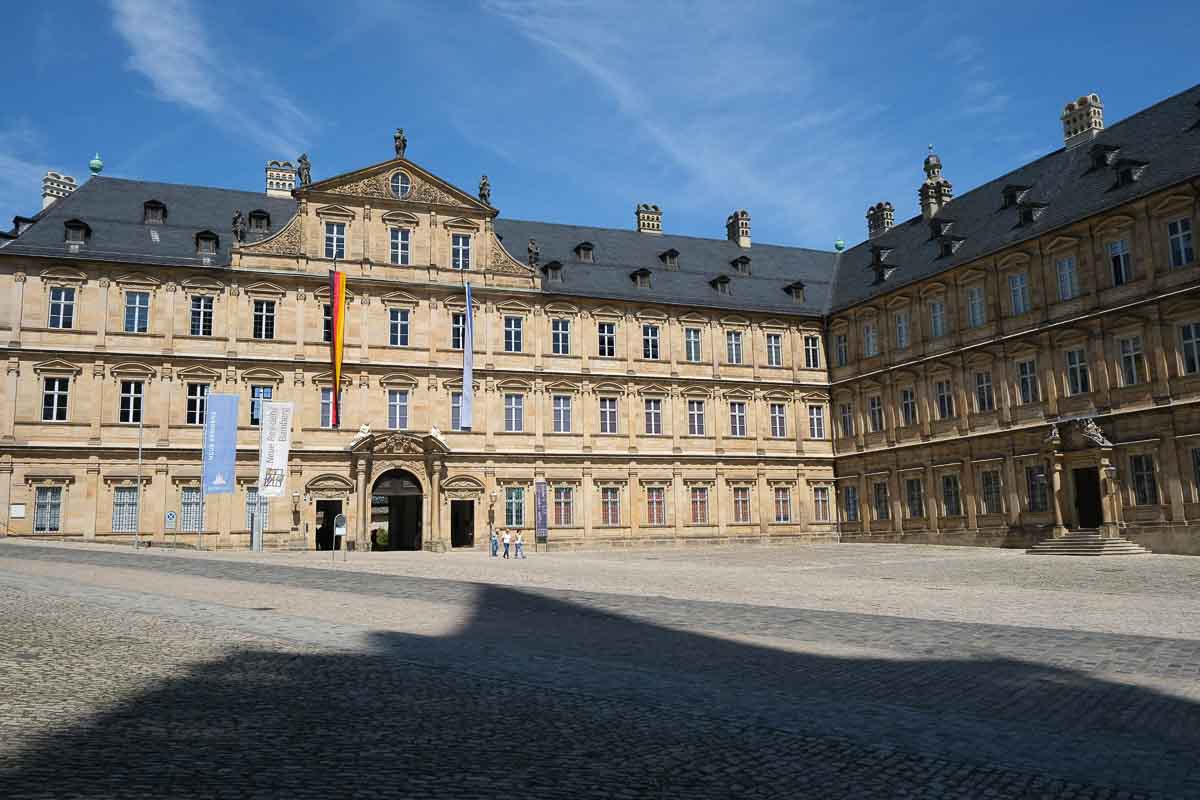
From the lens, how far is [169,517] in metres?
39.3

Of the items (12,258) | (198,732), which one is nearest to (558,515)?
(12,258)

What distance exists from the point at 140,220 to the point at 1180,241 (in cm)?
4190

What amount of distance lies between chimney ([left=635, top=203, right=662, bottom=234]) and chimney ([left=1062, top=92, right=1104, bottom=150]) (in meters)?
22.0

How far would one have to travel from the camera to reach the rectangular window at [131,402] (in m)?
40.7

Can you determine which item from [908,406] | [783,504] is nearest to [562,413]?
[783,504]

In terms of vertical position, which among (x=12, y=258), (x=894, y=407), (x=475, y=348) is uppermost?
(x=12, y=258)

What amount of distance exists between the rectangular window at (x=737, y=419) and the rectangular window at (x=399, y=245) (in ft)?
58.8

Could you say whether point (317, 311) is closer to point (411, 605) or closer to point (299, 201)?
point (299, 201)

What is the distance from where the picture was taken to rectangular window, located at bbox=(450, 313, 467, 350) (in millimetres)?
45469

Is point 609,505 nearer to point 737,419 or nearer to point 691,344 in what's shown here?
point 737,419

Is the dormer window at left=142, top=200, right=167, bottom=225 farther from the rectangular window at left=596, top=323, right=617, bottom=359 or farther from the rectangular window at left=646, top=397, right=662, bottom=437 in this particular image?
the rectangular window at left=646, top=397, right=662, bottom=437

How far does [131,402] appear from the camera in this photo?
134 feet

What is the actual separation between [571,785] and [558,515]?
39.6 metres

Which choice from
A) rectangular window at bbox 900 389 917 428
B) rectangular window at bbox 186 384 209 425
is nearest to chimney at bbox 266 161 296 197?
rectangular window at bbox 186 384 209 425
